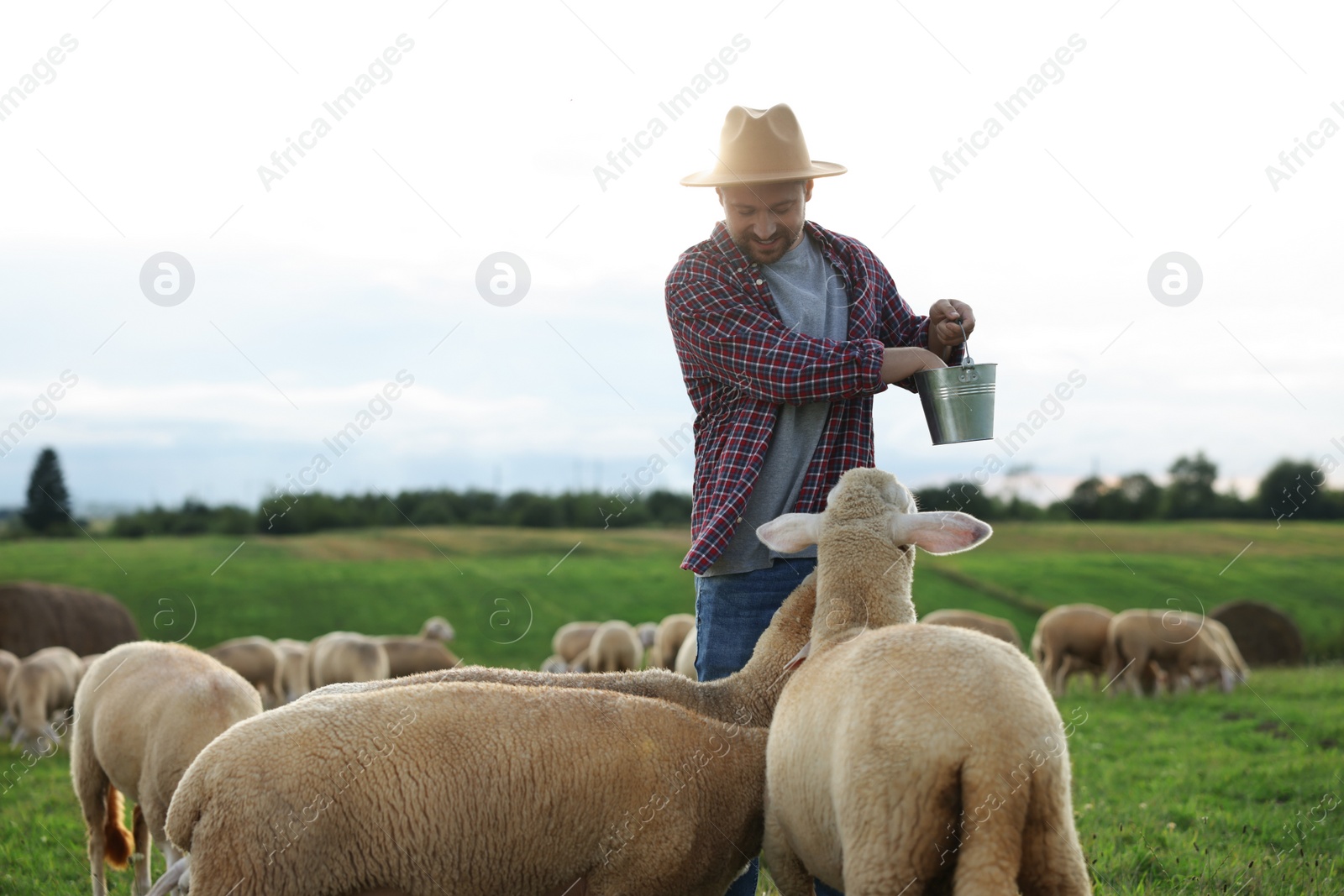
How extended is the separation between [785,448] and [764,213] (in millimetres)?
923

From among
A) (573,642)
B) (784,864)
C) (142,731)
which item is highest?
(784,864)

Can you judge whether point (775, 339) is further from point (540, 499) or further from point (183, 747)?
point (540, 499)

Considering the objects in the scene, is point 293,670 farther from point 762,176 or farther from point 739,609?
point 762,176

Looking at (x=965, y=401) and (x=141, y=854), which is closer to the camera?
(x=965, y=401)

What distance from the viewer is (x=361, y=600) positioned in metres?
28.7

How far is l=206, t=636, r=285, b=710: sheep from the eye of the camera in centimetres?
1534

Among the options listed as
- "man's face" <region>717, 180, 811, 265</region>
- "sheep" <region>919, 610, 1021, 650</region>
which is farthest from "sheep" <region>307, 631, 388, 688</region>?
"man's face" <region>717, 180, 811, 265</region>

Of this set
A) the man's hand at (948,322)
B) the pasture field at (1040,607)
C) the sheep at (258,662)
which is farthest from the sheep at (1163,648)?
the man's hand at (948,322)

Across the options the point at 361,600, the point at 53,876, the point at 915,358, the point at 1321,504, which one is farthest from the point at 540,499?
the point at 915,358

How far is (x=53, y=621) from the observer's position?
1869 centimetres

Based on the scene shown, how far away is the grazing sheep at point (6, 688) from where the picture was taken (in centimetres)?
1452

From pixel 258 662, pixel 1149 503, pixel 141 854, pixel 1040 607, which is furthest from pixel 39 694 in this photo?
pixel 1149 503

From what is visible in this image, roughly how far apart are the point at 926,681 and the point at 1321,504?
48.5 m

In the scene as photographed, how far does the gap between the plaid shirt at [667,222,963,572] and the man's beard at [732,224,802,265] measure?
35mm
